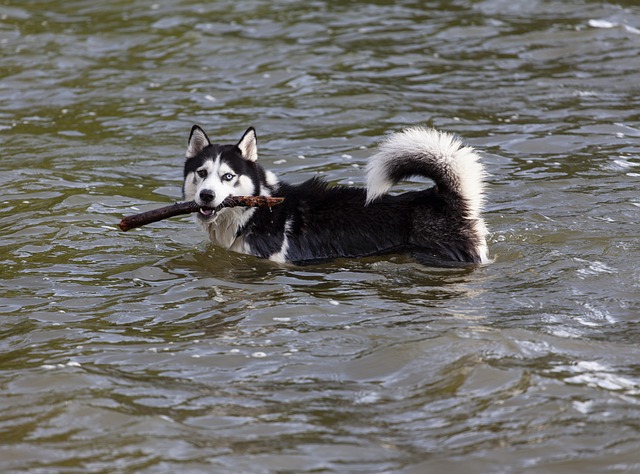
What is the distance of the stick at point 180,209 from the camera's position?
7.31 meters

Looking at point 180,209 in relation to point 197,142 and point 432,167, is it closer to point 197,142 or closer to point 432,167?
point 197,142

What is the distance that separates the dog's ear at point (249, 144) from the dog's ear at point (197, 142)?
28 centimetres

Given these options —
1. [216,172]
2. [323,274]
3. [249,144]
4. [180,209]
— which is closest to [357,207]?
[323,274]

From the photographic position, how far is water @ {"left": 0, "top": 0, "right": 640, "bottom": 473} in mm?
4723

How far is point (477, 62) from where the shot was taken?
1300 cm

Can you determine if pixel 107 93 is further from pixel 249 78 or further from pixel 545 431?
pixel 545 431

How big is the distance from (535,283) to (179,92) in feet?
23.3

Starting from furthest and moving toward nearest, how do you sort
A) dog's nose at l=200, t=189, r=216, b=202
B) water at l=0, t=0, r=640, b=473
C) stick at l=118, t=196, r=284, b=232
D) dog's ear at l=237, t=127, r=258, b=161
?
1. dog's ear at l=237, t=127, r=258, b=161
2. stick at l=118, t=196, r=284, b=232
3. dog's nose at l=200, t=189, r=216, b=202
4. water at l=0, t=0, r=640, b=473

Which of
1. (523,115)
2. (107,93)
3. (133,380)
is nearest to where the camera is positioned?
(133,380)

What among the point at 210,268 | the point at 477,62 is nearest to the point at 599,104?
the point at 477,62

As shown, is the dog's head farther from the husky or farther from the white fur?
the white fur

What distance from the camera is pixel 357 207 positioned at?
756cm

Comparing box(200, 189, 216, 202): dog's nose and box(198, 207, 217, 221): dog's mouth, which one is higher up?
box(200, 189, 216, 202): dog's nose

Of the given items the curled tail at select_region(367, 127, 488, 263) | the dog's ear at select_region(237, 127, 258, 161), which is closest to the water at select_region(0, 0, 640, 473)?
the curled tail at select_region(367, 127, 488, 263)
